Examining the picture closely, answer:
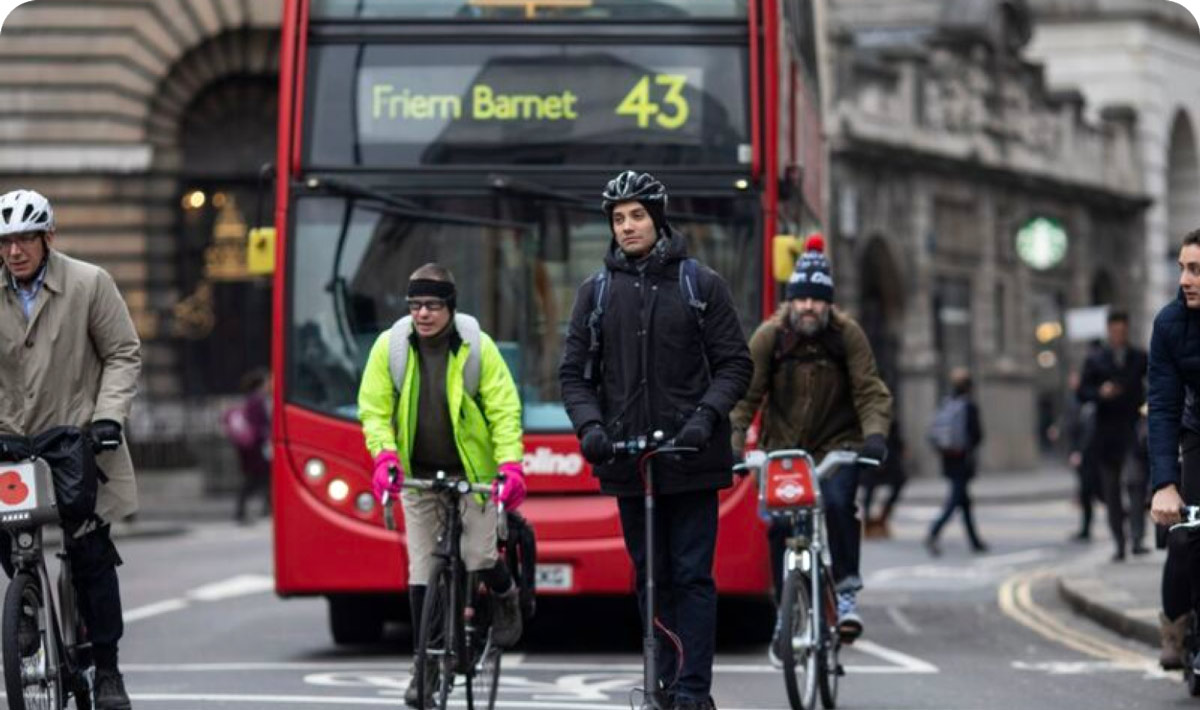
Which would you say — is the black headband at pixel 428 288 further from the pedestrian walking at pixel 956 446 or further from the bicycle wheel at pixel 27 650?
the pedestrian walking at pixel 956 446

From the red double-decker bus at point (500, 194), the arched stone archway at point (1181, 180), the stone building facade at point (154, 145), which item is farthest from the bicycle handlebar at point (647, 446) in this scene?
the arched stone archway at point (1181, 180)

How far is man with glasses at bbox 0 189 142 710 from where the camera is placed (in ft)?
32.2

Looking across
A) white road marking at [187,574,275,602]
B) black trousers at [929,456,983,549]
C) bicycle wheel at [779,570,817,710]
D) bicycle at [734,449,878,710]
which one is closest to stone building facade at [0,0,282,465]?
black trousers at [929,456,983,549]

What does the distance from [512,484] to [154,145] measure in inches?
1130

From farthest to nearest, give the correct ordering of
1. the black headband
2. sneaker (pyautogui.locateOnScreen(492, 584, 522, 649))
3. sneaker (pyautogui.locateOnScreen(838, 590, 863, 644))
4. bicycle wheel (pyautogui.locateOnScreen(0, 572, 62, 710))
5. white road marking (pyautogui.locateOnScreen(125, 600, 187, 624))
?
white road marking (pyautogui.locateOnScreen(125, 600, 187, 624)), sneaker (pyautogui.locateOnScreen(838, 590, 863, 644)), sneaker (pyautogui.locateOnScreen(492, 584, 522, 649)), the black headband, bicycle wheel (pyautogui.locateOnScreen(0, 572, 62, 710))

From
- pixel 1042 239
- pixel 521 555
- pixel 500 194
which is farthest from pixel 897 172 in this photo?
pixel 521 555

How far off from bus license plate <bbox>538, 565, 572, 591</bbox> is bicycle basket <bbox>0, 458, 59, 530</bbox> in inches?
185

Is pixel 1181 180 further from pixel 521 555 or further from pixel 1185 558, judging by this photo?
pixel 521 555

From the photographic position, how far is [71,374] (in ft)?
32.6

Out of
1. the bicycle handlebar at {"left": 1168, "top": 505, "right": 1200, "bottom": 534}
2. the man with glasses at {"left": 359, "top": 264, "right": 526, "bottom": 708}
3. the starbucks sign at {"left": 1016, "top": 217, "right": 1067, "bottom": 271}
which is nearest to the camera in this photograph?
the man with glasses at {"left": 359, "top": 264, "right": 526, "bottom": 708}

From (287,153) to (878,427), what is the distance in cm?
361

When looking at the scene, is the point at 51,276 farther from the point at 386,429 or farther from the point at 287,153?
the point at 287,153

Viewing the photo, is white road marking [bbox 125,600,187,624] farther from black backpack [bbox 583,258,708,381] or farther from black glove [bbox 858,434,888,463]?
black backpack [bbox 583,258,708,381]

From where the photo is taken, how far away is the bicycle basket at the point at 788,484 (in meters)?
11.5
